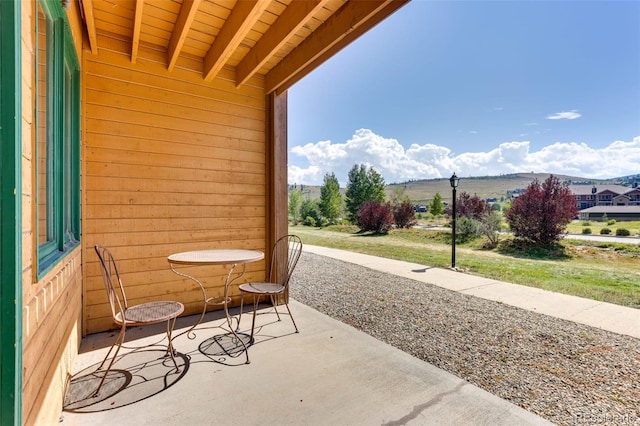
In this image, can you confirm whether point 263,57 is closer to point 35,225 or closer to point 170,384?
point 35,225

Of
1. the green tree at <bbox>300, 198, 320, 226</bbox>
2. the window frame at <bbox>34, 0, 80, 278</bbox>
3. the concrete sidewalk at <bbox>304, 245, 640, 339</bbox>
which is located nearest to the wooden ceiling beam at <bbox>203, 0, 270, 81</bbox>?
the window frame at <bbox>34, 0, 80, 278</bbox>

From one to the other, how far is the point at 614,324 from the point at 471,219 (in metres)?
8.64

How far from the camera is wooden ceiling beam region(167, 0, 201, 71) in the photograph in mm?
2137

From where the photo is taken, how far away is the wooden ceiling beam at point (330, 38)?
2035 mm

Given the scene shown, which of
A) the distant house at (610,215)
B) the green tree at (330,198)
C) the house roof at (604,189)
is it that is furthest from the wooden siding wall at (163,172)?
the house roof at (604,189)

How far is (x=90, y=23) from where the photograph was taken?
7.35 feet

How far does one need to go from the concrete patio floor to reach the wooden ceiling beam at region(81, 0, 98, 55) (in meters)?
2.53

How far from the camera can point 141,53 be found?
287cm

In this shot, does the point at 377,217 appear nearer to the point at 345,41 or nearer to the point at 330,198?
the point at 330,198

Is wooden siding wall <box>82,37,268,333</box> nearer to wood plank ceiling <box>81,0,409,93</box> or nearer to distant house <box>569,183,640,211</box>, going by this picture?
wood plank ceiling <box>81,0,409,93</box>

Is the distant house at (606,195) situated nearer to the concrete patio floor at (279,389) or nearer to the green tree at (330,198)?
the green tree at (330,198)

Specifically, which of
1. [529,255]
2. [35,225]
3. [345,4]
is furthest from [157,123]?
[529,255]

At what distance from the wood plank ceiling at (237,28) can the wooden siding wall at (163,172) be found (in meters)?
0.19

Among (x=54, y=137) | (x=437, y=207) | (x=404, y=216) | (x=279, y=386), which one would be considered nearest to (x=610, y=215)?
(x=437, y=207)
